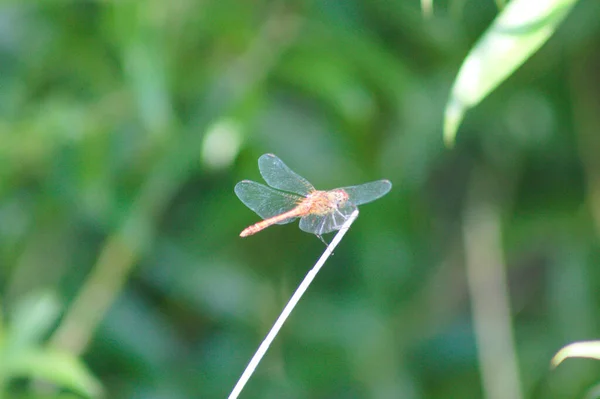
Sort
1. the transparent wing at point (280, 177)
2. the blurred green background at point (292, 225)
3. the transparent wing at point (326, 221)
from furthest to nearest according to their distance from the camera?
the blurred green background at point (292, 225) → the transparent wing at point (280, 177) → the transparent wing at point (326, 221)

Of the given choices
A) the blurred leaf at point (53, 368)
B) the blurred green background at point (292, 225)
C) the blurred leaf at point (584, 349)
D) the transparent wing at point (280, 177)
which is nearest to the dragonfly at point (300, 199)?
the transparent wing at point (280, 177)

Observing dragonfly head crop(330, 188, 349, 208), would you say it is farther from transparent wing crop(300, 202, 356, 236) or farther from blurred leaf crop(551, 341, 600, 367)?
blurred leaf crop(551, 341, 600, 367)

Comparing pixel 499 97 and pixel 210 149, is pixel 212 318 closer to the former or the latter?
pixel 210 149

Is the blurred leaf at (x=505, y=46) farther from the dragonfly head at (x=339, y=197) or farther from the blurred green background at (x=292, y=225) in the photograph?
the blurred green background at (x=292, y=225)

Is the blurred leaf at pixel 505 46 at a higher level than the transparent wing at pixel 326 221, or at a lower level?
higher

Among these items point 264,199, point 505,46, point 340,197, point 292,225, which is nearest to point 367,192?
point 340,197

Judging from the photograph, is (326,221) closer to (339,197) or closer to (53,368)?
(339,197)

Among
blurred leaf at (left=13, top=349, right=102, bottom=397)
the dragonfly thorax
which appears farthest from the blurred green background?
the dragonfly thorax

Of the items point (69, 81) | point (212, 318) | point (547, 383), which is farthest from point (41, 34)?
point (547, 383)
